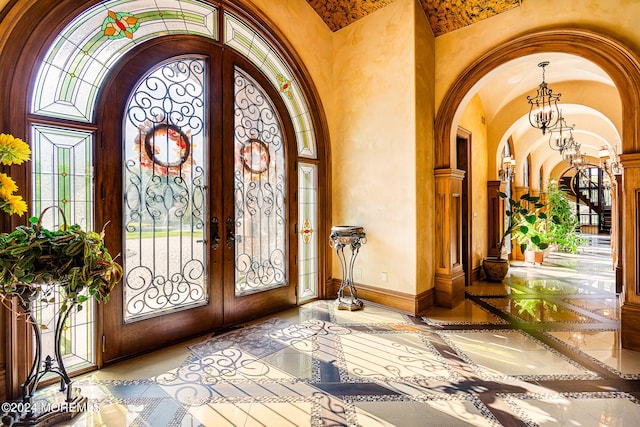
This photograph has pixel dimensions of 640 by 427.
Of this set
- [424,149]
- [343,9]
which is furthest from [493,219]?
[343,9]

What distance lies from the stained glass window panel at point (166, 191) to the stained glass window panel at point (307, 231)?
131cm

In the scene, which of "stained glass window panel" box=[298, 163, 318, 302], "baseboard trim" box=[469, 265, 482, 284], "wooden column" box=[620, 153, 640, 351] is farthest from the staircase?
"stained glass window panel" box=[298, 163, 318, 302]

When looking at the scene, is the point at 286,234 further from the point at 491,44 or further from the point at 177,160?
the point at 491,44

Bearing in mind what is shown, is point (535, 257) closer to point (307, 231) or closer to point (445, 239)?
point (445, 239)

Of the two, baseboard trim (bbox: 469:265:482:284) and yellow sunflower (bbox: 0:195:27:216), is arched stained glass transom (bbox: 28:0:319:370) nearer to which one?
yellow sunflower (bbox: 0:195:27:216)

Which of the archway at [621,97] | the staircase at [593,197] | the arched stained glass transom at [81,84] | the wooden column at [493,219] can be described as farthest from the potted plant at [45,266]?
the staircase at [593,197]

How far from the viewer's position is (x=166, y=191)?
291 cm

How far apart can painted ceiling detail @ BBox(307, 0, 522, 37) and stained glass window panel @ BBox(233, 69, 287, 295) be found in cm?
155

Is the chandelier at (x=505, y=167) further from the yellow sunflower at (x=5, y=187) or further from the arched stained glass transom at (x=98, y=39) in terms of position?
the yellow sunflower at (x=5, y=187)

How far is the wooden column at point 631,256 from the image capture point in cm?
285

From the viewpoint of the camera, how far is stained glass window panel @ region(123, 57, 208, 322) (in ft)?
8.94

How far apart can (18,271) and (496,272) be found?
5.99 m

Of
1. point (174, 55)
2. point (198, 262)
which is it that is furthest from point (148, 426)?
point (174, 55)

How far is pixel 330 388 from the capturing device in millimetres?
2219
